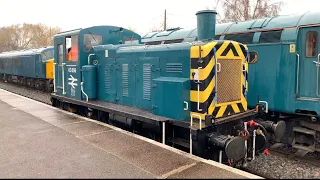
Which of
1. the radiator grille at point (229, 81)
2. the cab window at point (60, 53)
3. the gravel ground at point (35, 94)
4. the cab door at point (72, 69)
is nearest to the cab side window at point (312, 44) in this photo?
the radiator grille at point (229, 81)

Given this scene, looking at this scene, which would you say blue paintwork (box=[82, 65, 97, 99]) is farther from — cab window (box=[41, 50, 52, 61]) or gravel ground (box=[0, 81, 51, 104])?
cab window (box=[41, 50, 52, 61])

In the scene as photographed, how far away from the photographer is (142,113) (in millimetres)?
5875

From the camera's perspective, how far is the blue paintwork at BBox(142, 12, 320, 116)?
20.4 ft

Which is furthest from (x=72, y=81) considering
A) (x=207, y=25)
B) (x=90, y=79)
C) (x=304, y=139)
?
(x=304, y=139)

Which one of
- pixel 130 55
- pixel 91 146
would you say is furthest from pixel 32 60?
pixel 91 146

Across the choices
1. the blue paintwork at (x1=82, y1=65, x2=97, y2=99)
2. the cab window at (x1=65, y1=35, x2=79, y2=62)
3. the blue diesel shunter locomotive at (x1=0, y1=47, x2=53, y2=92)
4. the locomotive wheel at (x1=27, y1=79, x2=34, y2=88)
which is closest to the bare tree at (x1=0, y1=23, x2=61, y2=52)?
the blue diesel shunter locomotive at (x1=0, y1=47, x2=53, y2=92)

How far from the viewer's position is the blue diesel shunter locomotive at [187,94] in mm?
4836

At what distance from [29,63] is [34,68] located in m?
1.26

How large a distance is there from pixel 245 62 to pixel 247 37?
1.97 meters

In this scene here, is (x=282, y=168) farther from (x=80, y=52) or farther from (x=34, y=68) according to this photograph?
(x=34, y=68)

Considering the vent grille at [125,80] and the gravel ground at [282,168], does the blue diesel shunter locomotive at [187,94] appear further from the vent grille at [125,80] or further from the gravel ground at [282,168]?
the gravel ground at [282,168]

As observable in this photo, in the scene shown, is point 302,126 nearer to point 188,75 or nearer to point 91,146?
point 188,75

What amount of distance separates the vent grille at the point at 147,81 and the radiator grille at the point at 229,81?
5.38 ft

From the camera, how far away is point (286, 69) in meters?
6.49
